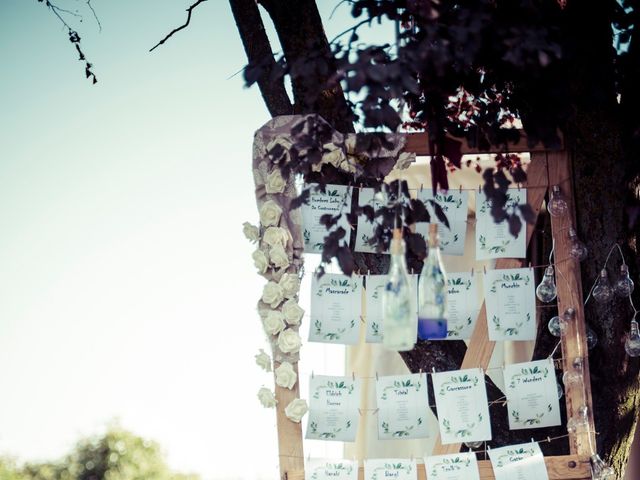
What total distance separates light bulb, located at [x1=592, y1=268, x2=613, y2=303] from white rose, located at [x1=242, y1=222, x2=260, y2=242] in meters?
1.21

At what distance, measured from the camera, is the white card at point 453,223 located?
307cm

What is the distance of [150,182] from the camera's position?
6.61 m

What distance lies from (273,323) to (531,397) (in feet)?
3.10

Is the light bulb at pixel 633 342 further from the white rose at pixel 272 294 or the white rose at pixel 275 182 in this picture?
the white rose at pixel 275 182

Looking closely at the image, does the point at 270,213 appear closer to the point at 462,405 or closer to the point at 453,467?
the point at 462,405

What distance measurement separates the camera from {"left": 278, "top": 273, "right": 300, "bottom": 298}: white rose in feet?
9.77

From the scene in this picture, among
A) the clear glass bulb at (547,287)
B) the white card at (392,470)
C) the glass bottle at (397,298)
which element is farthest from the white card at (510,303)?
the glass bottle at (397,298)

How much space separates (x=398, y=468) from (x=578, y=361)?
725 millimetres

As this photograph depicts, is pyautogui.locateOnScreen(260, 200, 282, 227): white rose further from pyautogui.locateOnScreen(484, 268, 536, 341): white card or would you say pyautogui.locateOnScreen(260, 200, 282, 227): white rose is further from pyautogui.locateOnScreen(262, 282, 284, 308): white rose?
pyautogui.locateOnScreen(484, 268, 536, 341): white card

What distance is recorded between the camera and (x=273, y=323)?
295 cm

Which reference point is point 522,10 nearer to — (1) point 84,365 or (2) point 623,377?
(2) point 623,377

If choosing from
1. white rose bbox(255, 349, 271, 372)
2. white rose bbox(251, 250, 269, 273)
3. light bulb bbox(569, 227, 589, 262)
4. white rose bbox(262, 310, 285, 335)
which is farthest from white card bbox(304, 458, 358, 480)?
light bulb bbox(569, 227, 589, 262)

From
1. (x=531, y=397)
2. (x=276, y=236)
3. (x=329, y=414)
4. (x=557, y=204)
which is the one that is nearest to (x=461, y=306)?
(x=531, y=397)

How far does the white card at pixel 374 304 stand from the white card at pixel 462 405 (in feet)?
0.84
